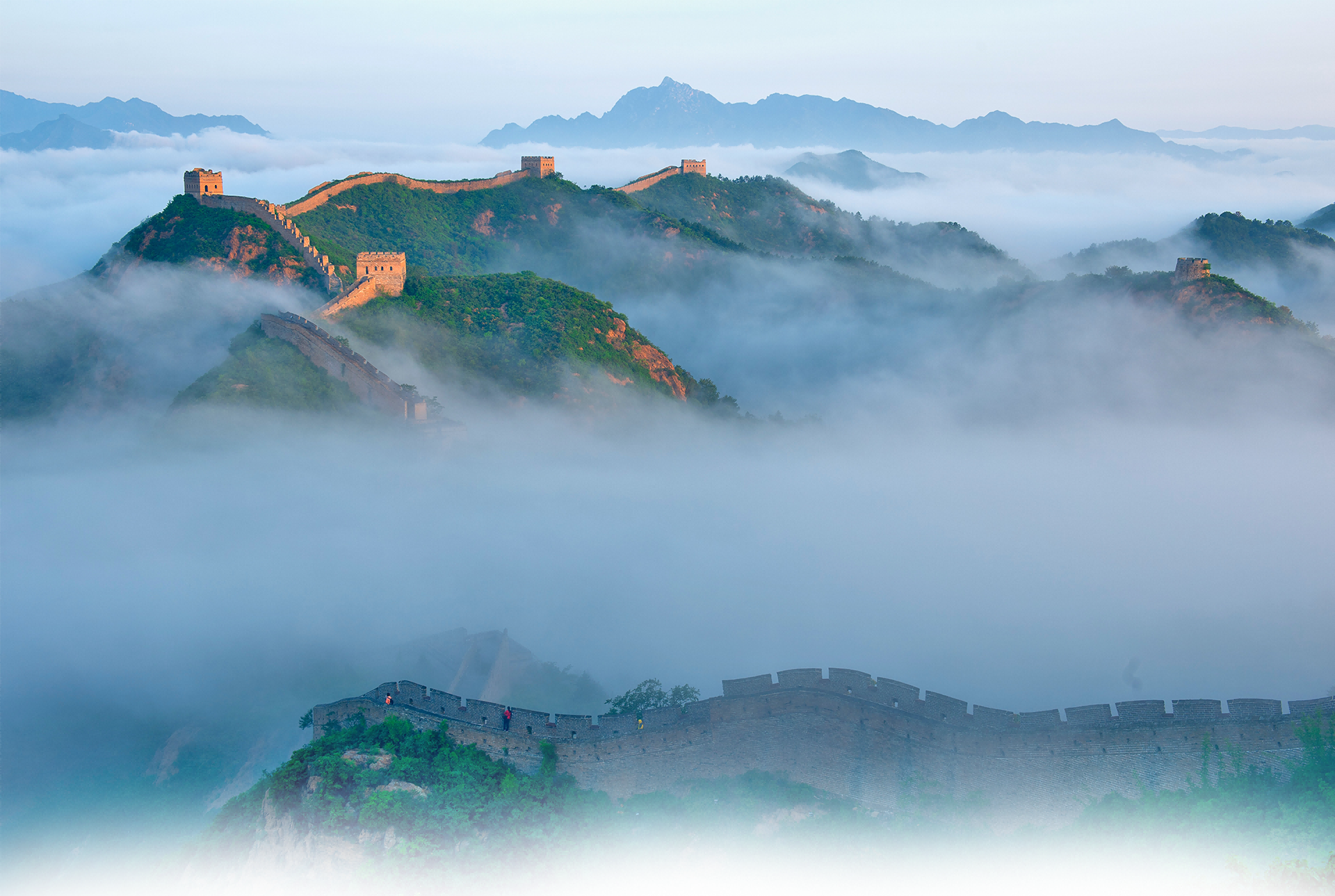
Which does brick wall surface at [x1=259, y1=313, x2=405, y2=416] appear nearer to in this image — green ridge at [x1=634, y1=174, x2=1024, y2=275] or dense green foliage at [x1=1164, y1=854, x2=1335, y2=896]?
dense green foliage at [x1=1164, y1=854, x2=1335, y2=896]

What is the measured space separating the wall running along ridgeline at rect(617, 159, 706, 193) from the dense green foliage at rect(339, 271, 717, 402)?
152 ft

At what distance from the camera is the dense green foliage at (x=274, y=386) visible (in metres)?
48.2

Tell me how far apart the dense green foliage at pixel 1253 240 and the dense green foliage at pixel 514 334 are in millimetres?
78302

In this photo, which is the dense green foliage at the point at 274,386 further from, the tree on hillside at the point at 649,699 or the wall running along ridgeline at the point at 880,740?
the tree on hillside at the point at 649,699

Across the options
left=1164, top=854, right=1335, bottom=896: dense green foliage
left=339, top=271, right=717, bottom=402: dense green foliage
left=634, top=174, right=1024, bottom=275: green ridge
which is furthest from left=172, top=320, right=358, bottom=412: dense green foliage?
left=634, top=174, right=1024, bottom=275: green ridge

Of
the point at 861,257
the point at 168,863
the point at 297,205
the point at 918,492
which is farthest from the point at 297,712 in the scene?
the point at 861,257

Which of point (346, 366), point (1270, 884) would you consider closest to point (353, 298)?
point (346, 366)

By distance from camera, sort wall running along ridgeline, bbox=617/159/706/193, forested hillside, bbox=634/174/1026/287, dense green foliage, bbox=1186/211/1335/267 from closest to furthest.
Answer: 1. dense green foliage, bbox=1186/211/1335/267
2. wall running along ridgeline, bbox=617/159/706/193
3. forested hillside, bbox=634/174/1026/287

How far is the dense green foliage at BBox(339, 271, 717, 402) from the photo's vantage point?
5722 cm

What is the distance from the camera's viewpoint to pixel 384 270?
5894 centimetres

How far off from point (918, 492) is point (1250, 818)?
143 feet

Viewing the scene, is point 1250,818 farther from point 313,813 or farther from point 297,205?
point 297,205

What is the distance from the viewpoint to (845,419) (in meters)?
84.8

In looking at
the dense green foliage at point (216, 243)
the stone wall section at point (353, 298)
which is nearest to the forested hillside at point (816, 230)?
the dense green foliage at point (216, 243)
